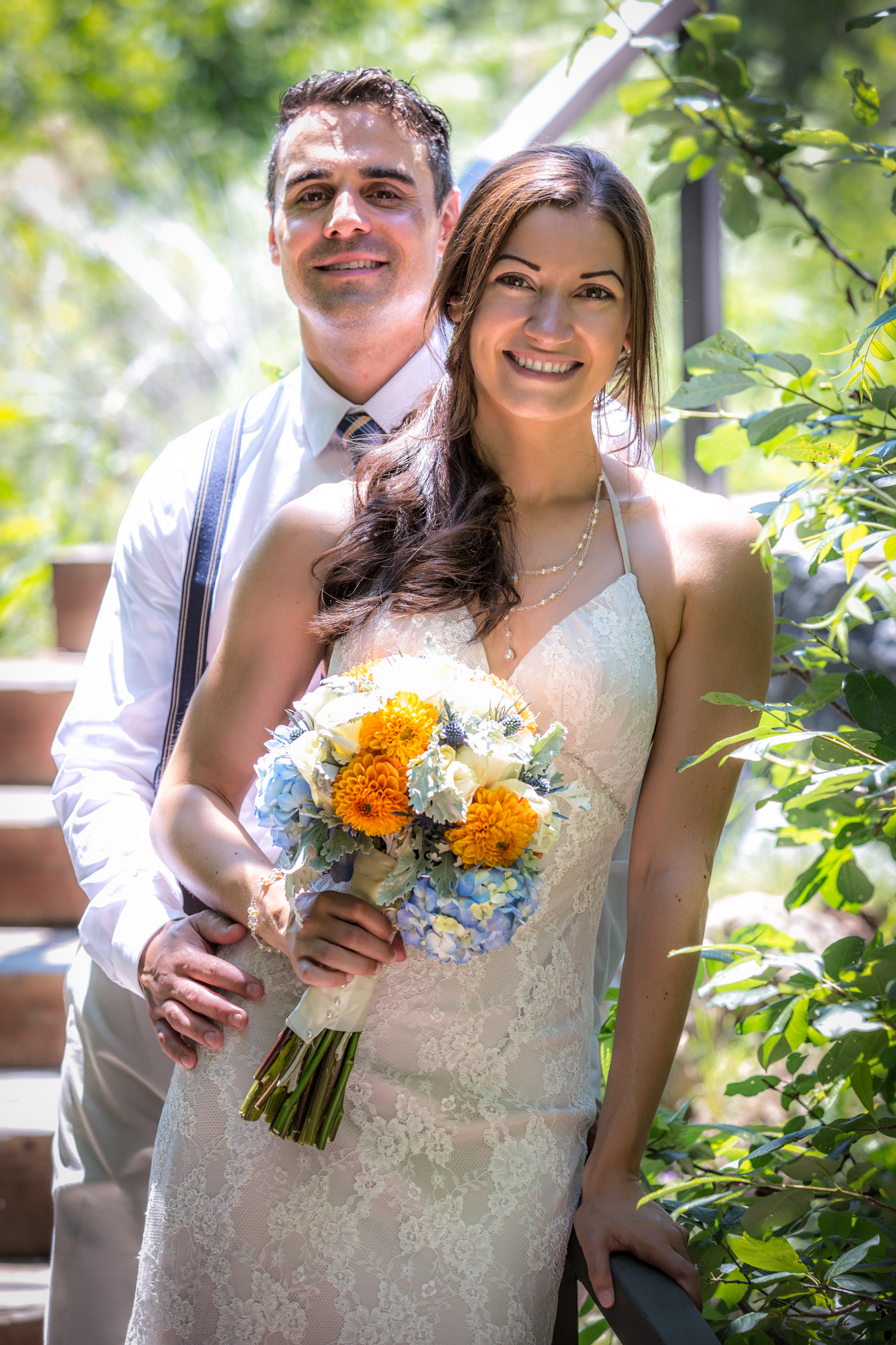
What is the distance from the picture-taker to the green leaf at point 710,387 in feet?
5.70

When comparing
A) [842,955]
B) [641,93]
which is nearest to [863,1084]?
[842,955]

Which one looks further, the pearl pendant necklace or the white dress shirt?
the white dress shirt

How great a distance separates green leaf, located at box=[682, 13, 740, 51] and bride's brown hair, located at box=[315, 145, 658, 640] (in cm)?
28

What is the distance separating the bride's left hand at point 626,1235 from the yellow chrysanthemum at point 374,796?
1.95 feet

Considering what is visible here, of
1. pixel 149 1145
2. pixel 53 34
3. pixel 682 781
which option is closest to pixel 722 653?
pixel 682 781

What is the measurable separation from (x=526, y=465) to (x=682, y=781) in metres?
0.58

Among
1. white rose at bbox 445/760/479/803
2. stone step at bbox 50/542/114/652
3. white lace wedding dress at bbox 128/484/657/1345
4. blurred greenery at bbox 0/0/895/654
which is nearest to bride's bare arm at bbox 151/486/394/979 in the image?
white lace wedding dress at bbox 128/484/657/1345

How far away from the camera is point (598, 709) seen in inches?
68.0

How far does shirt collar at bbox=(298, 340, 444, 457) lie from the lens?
2463mm

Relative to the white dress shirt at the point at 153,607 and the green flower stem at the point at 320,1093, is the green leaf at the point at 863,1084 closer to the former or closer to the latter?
the green flower stem at the point at 320,1093

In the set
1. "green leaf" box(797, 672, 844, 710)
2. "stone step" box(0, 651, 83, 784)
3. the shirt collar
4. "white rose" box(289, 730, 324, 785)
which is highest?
the shirt collar

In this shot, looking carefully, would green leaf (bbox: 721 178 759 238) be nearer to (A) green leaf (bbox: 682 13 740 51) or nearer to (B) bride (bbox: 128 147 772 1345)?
(A) green leaf (bbox: 682 13 740 51)

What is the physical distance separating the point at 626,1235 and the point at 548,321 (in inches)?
49.9

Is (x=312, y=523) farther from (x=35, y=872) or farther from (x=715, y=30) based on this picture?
(x=35, y=872)
